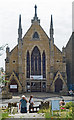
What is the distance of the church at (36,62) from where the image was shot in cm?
3766

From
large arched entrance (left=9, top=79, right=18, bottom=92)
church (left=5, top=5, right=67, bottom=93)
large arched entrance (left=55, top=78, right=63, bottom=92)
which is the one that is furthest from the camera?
church (left=5, top=5, right=67, bottom=93)

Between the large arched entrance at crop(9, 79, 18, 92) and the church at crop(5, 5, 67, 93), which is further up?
the church at crop(5, 5, 67, 93)

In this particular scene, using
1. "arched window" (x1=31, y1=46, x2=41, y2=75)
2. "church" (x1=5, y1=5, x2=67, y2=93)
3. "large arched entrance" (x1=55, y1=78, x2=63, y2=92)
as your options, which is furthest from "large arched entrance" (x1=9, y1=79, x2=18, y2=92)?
"large arched entrance" (x1=55, y1=78, x2=63, y2=92)

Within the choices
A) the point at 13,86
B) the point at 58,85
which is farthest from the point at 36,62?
the point at 13,86

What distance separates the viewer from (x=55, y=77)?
121ft

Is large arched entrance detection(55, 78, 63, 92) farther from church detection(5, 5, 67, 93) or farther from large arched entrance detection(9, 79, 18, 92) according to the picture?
large arched entrance detection(9, 79, 18, 92)

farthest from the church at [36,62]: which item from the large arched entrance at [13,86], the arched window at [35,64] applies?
the large arched entrance at [13,86]

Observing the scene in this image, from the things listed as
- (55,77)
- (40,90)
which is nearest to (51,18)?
(55,77)

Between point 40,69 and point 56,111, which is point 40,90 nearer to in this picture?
point 40,69

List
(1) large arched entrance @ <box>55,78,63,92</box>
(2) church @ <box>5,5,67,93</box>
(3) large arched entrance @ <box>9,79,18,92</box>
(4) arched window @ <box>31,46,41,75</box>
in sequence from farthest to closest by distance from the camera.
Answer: (4) arched window @ <box>31,46,41,75</box> → (2) church @ <box>5,5,67,93</box> → (1) large arched entrance @ <box>55,78,63,92</box> → (3) large arched entrance @ <box>9,79,18,92</box>

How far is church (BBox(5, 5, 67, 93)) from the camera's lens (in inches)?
1483

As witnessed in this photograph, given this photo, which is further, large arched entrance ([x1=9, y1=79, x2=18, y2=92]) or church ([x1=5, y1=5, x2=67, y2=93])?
church ([x1=5, y1=5, x2=67, y2=93])

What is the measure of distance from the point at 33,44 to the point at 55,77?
292 inches

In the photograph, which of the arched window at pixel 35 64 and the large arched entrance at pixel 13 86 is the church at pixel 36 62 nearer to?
the arched window at pixel 35 64
